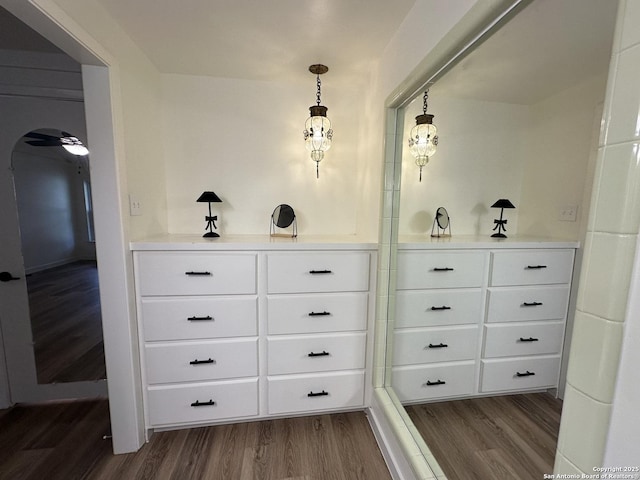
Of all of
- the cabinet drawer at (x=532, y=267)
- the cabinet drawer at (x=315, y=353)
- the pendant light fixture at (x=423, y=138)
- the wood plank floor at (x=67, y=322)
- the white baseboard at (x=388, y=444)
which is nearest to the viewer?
the cabinet drawer at (x=532, y=267)

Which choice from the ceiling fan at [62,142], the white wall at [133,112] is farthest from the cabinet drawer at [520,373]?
the ceiling fan at [62,142]

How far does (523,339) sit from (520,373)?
0.15 metres

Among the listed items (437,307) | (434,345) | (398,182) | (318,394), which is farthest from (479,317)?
(318,394)

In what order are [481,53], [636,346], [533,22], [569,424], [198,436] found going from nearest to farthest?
[636,346], [569,424], [533,22], [481,53], [198,436]

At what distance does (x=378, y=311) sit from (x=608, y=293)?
1.30m

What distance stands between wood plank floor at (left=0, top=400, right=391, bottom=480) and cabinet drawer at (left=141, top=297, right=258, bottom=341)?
0.65 m

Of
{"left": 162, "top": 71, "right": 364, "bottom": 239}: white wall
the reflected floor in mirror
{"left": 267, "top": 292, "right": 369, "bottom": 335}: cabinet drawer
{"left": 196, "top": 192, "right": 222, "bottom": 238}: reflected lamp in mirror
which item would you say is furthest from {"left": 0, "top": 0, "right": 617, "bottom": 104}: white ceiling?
{"left": 267, "top": 292, "right": 369, "bottom": 335}: cabinet drawer

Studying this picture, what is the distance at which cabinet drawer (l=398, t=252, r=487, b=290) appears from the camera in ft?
4.62

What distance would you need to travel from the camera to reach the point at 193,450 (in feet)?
5.25

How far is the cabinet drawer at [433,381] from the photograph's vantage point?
1.45 meters

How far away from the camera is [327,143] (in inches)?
78.5

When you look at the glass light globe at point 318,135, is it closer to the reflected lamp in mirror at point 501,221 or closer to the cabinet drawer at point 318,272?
the cabinet drawer at point 318,272

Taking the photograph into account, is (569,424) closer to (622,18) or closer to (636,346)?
(636,346)

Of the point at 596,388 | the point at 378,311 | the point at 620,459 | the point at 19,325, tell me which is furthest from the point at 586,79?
the point at 19,325
